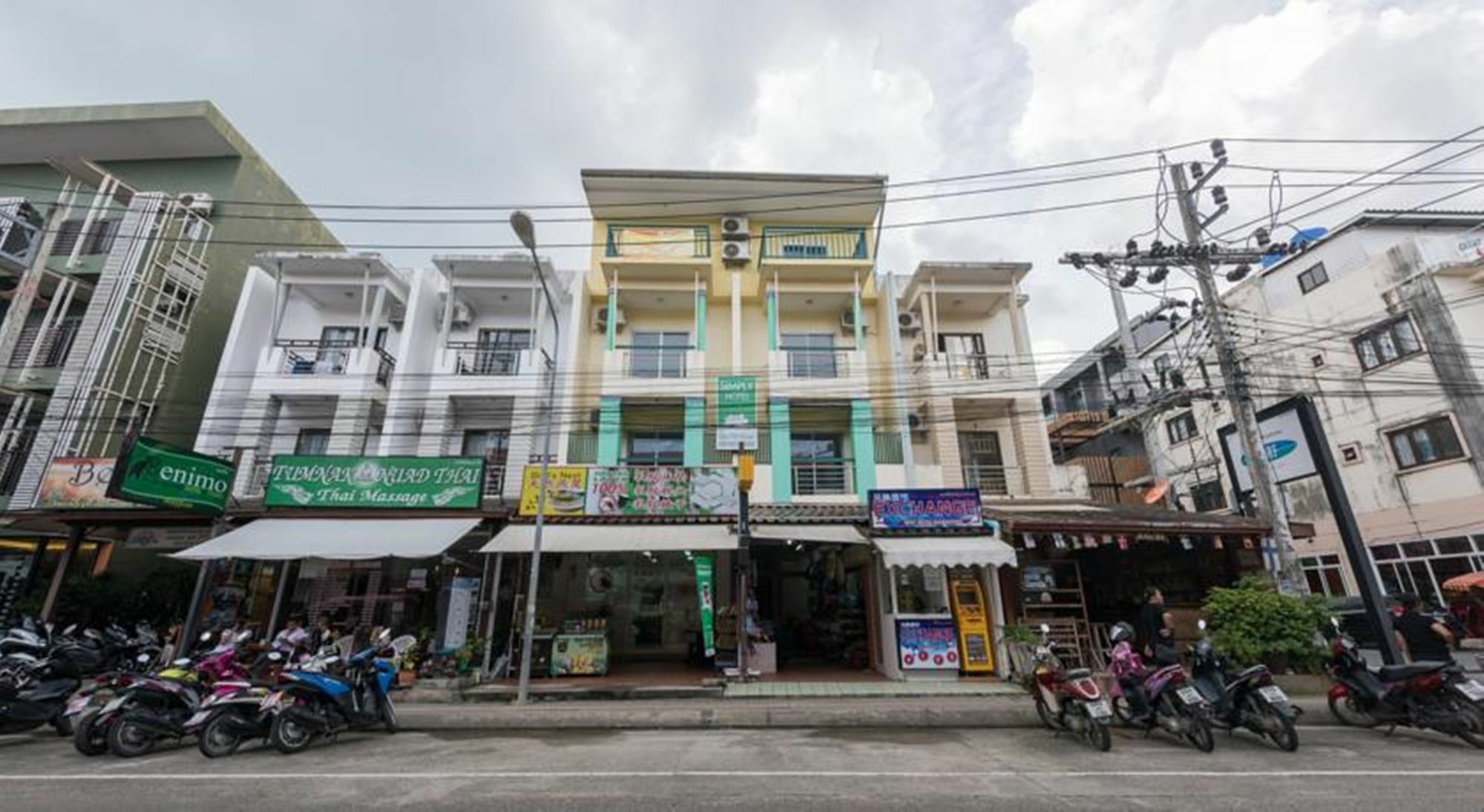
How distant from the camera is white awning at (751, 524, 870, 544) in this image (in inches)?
446

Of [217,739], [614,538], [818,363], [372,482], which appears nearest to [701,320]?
[818,363]

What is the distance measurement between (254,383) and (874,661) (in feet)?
57.3

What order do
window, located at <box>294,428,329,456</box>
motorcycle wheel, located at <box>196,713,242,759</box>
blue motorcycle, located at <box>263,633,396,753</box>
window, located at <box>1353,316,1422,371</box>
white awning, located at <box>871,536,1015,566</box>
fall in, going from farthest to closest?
window, located at <box>1353,316,1422,371</box>, window, located at <box>294,428,329,456</box>, white awning, located at <box>871,536,1015,566</box>, blue motorcycle, located at <box>263,633,396,753</box>, motorcycle wheel, located at <box>196,713,242,759</box>

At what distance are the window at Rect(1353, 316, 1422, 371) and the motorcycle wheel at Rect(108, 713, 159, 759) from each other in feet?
99.3

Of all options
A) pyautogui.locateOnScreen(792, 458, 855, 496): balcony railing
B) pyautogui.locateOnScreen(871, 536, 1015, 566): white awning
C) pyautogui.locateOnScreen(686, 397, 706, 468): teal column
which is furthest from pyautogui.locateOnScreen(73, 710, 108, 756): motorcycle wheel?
pyautogui.locateOnScreen(792, 458, 855, 496): balcony railing

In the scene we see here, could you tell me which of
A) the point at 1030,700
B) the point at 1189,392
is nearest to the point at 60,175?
the point at 1030,700

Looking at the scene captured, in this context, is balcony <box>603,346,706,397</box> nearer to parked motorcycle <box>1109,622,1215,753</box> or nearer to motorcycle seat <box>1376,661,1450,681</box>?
parked motorcycle <box>1109,622,1215,753</box>

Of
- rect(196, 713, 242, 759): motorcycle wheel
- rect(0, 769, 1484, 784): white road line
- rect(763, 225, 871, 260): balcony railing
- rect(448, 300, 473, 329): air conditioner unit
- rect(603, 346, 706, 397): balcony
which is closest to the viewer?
rect(0, 769, 1484, 784): white road line

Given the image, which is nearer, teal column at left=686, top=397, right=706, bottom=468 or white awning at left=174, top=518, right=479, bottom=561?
white awning at left=174, top=518, right=479, bottom=561

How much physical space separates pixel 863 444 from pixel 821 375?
2.54 m

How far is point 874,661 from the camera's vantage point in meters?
12.6

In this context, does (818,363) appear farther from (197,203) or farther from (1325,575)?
(1325,575)

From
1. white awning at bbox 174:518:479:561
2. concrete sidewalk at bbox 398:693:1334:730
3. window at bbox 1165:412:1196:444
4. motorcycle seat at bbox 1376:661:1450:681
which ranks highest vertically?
window at bbox 1165:412:1196:444

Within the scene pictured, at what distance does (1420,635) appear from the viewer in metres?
7.59
